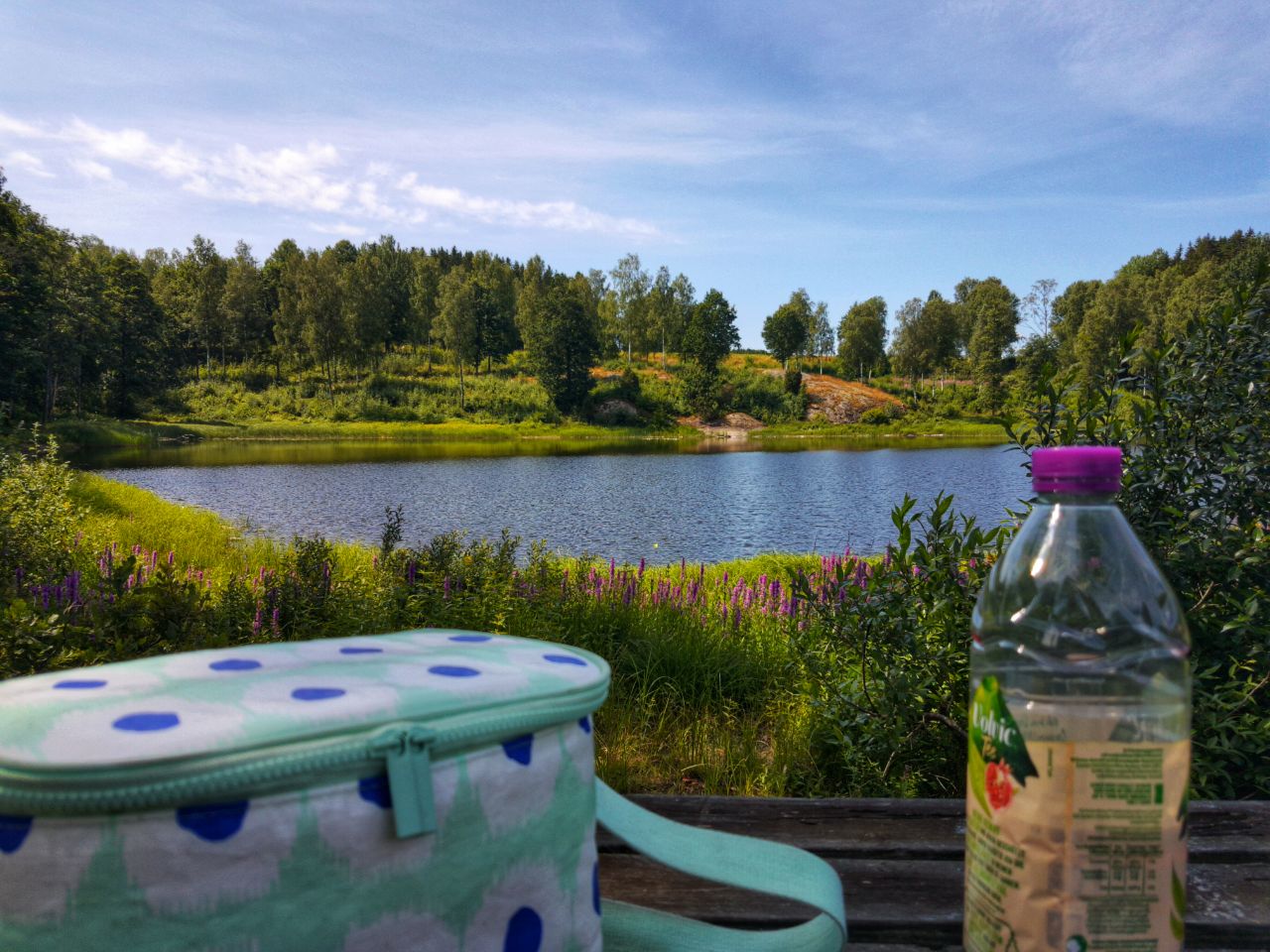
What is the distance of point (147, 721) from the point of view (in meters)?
0.76

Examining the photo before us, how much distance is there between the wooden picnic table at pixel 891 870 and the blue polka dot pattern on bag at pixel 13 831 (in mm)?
856

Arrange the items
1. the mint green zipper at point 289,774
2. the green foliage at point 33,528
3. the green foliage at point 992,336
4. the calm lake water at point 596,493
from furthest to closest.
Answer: the green foliage at point 992,336, the calm lake water at point 596,493, the green foliage at point 33,528, the mint green zipper at point 289,774

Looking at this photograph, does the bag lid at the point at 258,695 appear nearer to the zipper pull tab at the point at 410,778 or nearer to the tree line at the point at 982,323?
the zipper pull tab at the point at 410,778

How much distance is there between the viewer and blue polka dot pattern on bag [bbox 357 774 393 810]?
0.78 metres

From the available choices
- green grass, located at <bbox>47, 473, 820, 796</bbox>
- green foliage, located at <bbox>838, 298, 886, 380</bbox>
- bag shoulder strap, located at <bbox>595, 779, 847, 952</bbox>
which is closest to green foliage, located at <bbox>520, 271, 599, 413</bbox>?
green foliage, located at <bbox>838, 298, 886, 380</bbox>

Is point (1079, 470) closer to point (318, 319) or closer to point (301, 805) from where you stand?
point (301, 805)

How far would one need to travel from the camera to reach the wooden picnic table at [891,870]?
1.20 m

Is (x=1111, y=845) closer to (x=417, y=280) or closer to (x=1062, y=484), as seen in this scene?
(x=1062, y=484)

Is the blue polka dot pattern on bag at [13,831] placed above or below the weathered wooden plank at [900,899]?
above

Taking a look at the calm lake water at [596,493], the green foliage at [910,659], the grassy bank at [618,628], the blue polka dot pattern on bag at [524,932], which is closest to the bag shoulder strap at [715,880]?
the blue polka dot pattern on bag at [524,932]

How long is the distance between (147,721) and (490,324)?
274ft

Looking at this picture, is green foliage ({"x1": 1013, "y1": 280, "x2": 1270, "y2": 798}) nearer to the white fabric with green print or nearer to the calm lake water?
the white fabric with green print

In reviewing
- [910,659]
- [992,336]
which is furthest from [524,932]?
[992,336]

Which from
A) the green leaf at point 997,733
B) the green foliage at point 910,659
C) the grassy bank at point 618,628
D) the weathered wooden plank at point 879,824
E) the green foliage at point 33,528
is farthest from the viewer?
the green foliage at point 33,528
